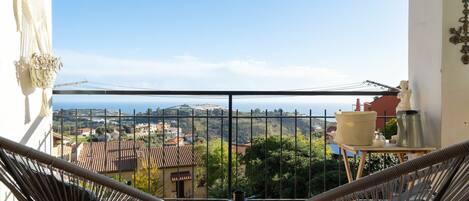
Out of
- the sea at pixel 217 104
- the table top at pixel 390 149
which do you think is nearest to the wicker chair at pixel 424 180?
the table top at pixel 390 149

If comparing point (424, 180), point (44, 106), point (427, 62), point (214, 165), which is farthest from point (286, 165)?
point (424, 180)

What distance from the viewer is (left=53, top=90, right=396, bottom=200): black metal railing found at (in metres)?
3.27

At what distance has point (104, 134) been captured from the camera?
11.4ft

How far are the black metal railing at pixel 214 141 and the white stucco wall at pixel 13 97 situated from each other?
44 centimetres

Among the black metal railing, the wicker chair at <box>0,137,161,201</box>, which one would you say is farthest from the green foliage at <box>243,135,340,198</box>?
Result: the wicker chair at <box>0,137,161,201</box>

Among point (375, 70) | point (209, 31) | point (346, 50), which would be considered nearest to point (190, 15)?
point (209, 31)

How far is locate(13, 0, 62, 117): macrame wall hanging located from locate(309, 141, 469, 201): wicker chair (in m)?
2.20

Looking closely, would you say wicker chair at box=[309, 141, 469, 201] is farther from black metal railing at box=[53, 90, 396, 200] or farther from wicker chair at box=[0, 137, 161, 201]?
black metal railing at box=[53, 90, 396, 200]

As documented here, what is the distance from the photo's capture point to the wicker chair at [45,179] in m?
1.26

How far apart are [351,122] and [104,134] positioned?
2.03 m

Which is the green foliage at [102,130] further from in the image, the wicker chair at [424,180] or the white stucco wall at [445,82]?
the wicker chair at [424,180]

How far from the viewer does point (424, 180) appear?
45.6 inches

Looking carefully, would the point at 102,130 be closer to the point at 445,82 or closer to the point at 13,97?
the point at 13,97

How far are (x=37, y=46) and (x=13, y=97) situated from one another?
0.52 m
